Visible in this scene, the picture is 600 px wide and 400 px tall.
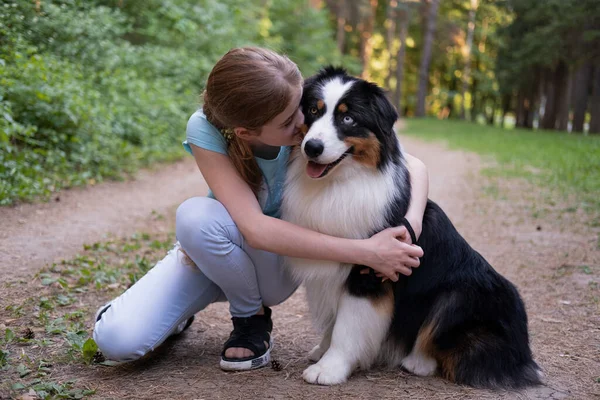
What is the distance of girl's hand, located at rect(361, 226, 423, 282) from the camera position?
2.51 m

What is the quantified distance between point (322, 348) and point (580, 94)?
17740 millimetres

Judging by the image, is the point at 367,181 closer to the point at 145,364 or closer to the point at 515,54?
the point at 145,364

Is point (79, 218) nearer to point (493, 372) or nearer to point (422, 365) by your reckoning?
point (422, 365)

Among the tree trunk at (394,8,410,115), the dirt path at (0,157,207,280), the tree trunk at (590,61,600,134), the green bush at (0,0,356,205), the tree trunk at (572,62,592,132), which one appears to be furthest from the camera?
the tree trunk at (394,8,410,115)

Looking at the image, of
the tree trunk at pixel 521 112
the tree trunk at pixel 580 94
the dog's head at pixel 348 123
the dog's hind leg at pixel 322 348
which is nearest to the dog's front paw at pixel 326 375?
the dog's hind leg at pixel 322 348

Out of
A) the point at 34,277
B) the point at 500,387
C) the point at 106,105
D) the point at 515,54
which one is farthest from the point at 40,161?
the point at 515,54

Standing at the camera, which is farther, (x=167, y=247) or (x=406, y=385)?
(x=167, y=247)

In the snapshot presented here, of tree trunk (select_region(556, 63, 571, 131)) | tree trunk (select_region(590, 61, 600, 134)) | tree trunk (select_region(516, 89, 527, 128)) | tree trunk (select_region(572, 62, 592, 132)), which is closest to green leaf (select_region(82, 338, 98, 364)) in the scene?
tree trunk (select_region(590, 61, 600, 134))

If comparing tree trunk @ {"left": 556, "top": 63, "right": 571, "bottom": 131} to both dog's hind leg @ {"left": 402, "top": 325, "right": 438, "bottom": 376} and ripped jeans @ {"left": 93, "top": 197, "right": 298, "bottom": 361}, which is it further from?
ripped jeans @ {"left": 93, "top": 197, "right": 298, "bottom": 361}

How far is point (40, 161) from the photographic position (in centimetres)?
660

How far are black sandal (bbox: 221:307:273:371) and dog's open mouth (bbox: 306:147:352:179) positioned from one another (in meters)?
0.89

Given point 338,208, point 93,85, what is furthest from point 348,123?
point 93,85

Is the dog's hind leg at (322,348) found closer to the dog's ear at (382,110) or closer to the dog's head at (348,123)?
the dog's head at (348,123)

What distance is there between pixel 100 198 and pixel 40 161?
85cm
